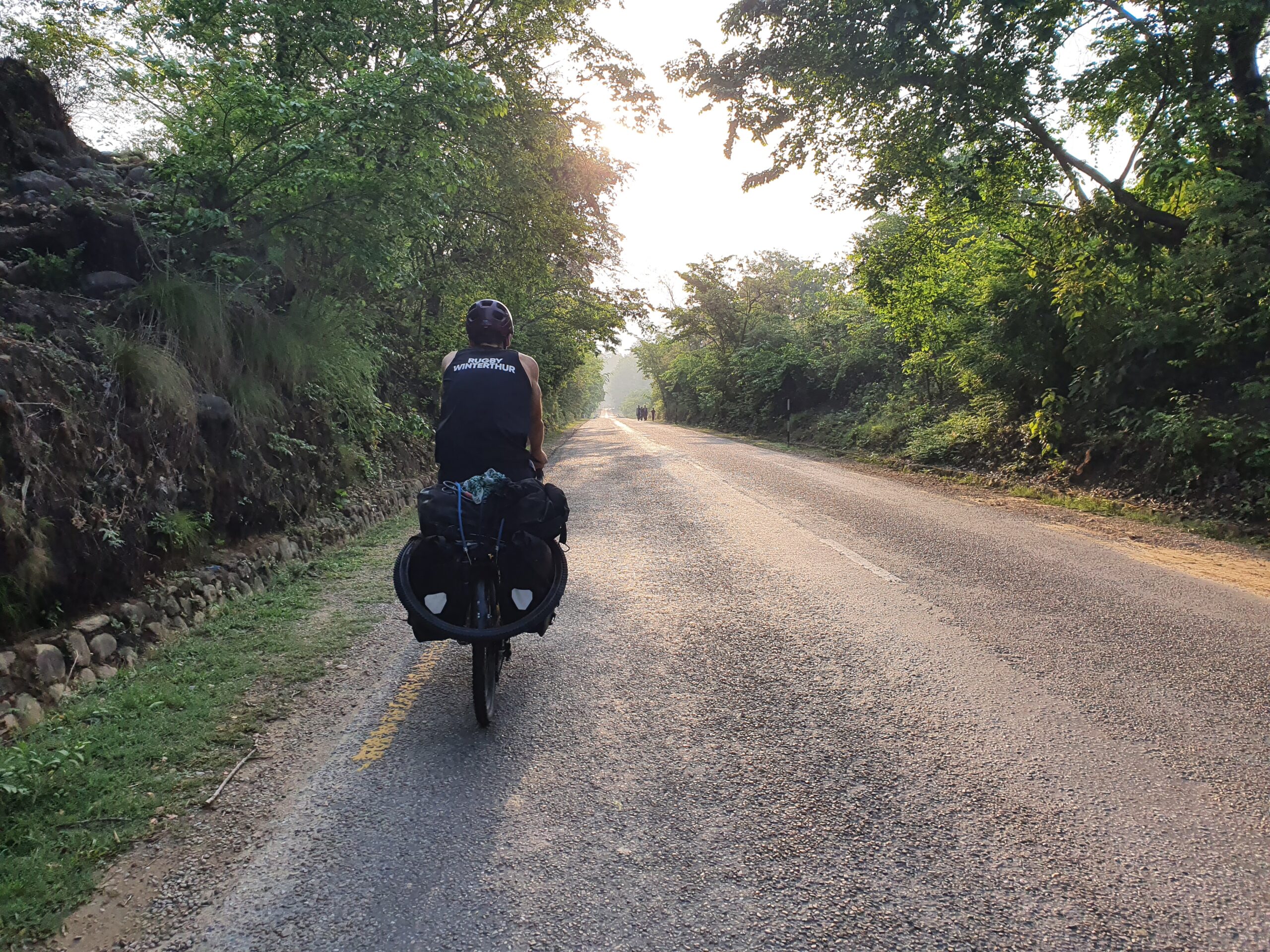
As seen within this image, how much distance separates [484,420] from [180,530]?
112 inches

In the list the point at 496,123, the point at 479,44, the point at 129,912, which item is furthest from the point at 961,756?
the point at 479,44

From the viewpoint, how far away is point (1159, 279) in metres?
10.8

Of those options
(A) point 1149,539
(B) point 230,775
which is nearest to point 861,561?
(A) point 1149,539

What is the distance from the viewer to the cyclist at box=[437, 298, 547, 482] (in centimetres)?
370

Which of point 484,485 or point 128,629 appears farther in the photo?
point 128,629

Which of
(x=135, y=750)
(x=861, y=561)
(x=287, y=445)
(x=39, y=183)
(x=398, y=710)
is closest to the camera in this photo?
(x=135, y=750)

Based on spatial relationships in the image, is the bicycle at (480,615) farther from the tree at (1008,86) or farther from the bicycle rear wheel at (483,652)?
the tree at (1008,86)

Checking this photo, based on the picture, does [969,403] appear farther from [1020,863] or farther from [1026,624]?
[1020,863]

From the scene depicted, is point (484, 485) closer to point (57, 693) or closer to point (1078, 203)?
point (57, 693)

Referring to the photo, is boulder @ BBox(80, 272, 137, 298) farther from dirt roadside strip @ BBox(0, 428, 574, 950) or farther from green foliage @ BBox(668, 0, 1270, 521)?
green foliage @ BBox(668, 0, 1270, 521)

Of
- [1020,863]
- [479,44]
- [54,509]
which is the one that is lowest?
[1020,863]

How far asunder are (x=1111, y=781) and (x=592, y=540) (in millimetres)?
5737

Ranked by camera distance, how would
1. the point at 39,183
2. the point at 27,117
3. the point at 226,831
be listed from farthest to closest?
1. the point at 27,117
2. the point at 39,183
3. the point at 226,831

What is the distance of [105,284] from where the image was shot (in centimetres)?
553
